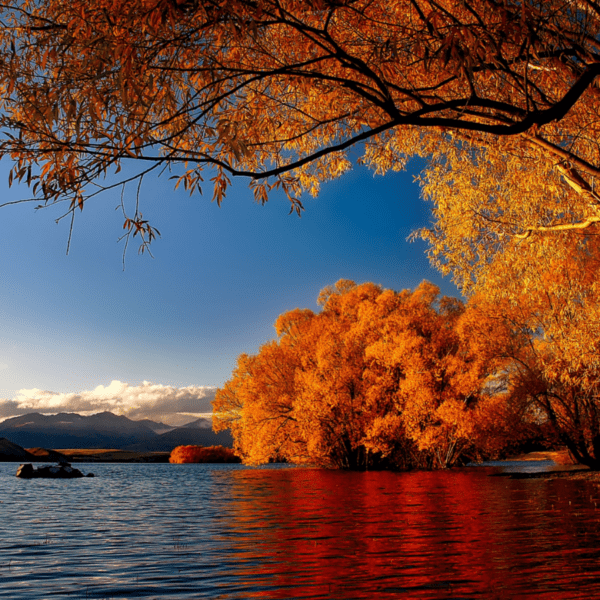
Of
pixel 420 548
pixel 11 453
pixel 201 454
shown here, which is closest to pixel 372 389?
pixel 420 548

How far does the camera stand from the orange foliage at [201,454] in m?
74.9

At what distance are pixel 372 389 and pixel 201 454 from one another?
51.5 meters

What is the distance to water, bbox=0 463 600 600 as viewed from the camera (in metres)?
5.20

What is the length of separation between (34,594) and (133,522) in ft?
19.3

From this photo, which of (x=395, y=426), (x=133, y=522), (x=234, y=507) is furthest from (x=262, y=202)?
(x=395, y=426)

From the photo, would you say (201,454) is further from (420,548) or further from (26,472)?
(420,548)

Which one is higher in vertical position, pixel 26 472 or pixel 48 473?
pixel 26 472

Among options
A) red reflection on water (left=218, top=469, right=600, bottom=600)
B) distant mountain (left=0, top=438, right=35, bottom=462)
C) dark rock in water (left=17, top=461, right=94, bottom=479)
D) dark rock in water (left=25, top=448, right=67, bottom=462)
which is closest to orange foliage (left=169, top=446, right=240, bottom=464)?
dark rock in water (left=25, top=448, right=67, bottom=462)

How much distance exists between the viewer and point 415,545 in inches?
291

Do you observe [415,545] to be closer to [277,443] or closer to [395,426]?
[395,426]

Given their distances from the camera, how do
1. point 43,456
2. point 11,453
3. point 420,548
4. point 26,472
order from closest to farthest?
1. point 420,548
2. point 26,472
3. point 11,453
4. point 43,456

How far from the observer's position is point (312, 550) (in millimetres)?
7238

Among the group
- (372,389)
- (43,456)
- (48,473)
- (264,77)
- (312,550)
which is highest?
(264,77)

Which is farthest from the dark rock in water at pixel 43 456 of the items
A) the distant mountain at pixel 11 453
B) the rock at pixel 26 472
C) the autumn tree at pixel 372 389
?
the autumn tree at pixel 372 389
